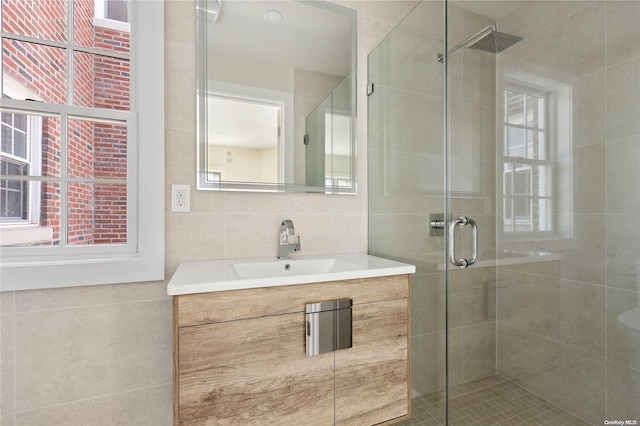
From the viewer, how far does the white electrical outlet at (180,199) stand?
1406mm

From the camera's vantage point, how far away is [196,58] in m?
1.46

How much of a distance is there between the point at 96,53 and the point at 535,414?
7.44 ft

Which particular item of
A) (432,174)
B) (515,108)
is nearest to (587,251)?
(515,108)

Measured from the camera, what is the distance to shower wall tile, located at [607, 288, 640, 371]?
856 mm

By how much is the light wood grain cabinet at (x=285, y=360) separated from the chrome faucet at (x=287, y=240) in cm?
42

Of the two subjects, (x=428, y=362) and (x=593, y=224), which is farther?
(x=428, y=362)

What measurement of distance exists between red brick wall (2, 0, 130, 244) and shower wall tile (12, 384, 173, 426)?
2.22ft

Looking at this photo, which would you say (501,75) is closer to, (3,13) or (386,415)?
(386,415)

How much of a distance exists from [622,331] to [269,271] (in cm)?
124

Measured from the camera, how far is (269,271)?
1.42m

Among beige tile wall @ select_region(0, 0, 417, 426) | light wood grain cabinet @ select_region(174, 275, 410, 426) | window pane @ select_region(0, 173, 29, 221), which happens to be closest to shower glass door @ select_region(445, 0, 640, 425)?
light wood grain cabinet @ select_region(174, 275, 410, 426)

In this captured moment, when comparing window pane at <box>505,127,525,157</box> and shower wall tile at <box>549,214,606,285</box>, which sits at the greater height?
window pane at <box>505,127,525,157</box>

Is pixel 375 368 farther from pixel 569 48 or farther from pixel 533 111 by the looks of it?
pixel 569 48

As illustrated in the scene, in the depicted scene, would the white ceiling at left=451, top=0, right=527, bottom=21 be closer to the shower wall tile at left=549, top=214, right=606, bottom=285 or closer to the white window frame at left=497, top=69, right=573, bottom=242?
the white window frame at left=497, top=69, right=573, bottom=242
